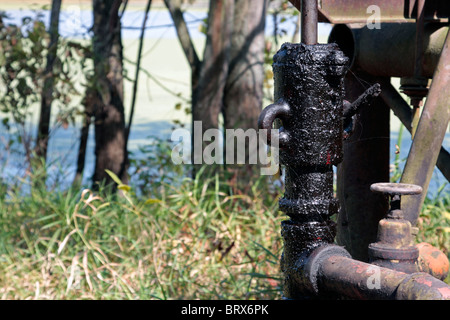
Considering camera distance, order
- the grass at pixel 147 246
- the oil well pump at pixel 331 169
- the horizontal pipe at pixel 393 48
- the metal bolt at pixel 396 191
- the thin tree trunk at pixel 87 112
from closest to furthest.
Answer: the oil well pump at pixel 331 169 < the metal bolt at pixel 396 191 < the horizontal pipe at pixel 393 48 < the grass at pixel 147 246 < the thin tree trunk at pixel 87 112

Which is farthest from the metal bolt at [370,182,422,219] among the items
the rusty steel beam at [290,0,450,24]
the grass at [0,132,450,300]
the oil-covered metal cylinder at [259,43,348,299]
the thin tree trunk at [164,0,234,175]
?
the thin tree trunk at [164,0,234,175]

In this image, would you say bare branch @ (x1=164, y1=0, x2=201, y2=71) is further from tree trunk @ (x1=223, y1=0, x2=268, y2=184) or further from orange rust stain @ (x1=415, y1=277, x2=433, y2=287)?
orange rust stain @ (x1=415, y1=277, x2=433, y2=287)

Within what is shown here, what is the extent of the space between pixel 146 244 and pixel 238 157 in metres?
1.12

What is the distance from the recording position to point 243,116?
4602mm

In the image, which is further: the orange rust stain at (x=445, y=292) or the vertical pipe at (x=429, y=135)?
the vertical pipe at (x=429, y=135)

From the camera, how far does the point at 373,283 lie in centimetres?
146

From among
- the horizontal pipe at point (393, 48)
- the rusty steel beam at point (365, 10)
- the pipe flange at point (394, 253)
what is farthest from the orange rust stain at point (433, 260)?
the rusty steel beam at point (365, 10)

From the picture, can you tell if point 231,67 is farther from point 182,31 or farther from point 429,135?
point 429,135

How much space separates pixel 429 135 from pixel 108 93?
3.29m

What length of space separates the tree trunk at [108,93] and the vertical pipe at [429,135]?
3068 millimetres

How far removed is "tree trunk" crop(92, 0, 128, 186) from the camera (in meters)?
4.70

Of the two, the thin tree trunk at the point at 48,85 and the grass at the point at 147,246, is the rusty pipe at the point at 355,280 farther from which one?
the thin tree trunk at the point at 48,85

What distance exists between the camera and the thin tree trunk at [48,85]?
4.66 meters
